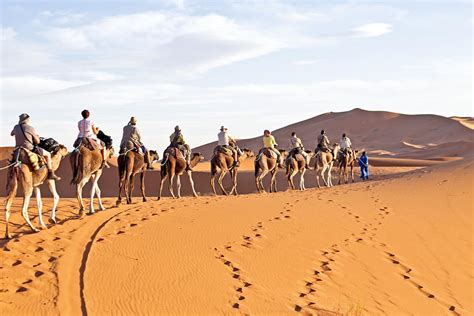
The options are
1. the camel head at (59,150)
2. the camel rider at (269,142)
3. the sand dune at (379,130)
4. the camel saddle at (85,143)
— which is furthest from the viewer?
the sand dune at (379,130)

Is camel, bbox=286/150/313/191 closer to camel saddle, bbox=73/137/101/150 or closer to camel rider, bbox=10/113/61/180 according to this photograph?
camel saddle, bbox=73/137/101/150

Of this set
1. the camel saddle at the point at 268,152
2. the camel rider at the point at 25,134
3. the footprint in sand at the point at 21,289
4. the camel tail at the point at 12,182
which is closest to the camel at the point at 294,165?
the camel saddle at the point at 268,152

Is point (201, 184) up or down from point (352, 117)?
down

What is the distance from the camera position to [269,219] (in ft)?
51.1

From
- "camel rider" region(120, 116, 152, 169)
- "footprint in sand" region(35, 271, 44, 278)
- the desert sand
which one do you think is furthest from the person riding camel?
"footprint in sand" region(35, 271, 44, 278)

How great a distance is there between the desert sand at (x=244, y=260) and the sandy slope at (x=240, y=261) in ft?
0.08

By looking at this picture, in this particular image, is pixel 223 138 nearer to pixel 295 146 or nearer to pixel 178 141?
pixel 178 141

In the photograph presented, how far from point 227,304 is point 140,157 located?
31.8 feet

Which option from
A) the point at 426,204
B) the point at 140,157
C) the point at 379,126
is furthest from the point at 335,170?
the point at 379,126

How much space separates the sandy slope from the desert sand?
0.08ft

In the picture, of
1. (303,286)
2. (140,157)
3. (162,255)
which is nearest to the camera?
(303,286)

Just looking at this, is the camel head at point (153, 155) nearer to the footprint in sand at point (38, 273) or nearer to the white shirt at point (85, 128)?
the white shirt at point (85, 128)

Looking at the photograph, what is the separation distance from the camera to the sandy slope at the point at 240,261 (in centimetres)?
1005

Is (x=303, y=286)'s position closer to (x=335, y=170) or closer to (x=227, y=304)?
(x=227, y=304)
